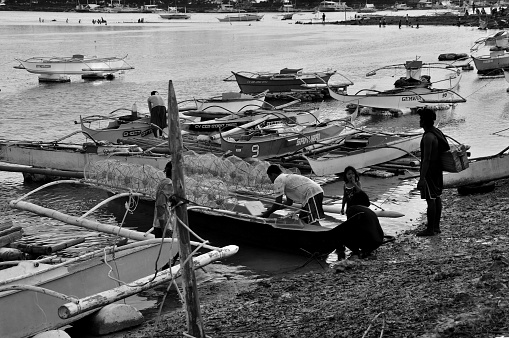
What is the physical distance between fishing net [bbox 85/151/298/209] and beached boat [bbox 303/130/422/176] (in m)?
2.97

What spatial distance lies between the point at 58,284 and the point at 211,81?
37735 mm

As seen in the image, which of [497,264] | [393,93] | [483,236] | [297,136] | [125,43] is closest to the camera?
[497,264]

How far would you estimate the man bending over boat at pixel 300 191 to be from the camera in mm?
12172

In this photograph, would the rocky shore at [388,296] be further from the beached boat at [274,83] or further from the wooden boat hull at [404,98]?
the beached boat at [274,83]

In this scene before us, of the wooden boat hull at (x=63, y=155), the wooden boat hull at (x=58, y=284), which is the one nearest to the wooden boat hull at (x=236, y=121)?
the wooden boat hull at (x=63, y=155)

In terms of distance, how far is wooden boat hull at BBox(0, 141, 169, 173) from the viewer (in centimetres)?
1836

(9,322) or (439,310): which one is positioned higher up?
(439,310)

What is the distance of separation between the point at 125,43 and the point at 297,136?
70.2m

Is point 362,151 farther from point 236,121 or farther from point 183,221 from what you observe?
point 183,221

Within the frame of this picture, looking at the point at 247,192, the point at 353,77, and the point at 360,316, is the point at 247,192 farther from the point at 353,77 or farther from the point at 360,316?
the point at 353,77

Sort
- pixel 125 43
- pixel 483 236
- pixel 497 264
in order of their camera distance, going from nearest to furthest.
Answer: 1. pixel 497 264
2. pixel 483 236
3. pixel 125 43

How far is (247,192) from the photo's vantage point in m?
14.3

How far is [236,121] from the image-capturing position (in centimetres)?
2275

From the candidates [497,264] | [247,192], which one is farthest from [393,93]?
[497,264]
